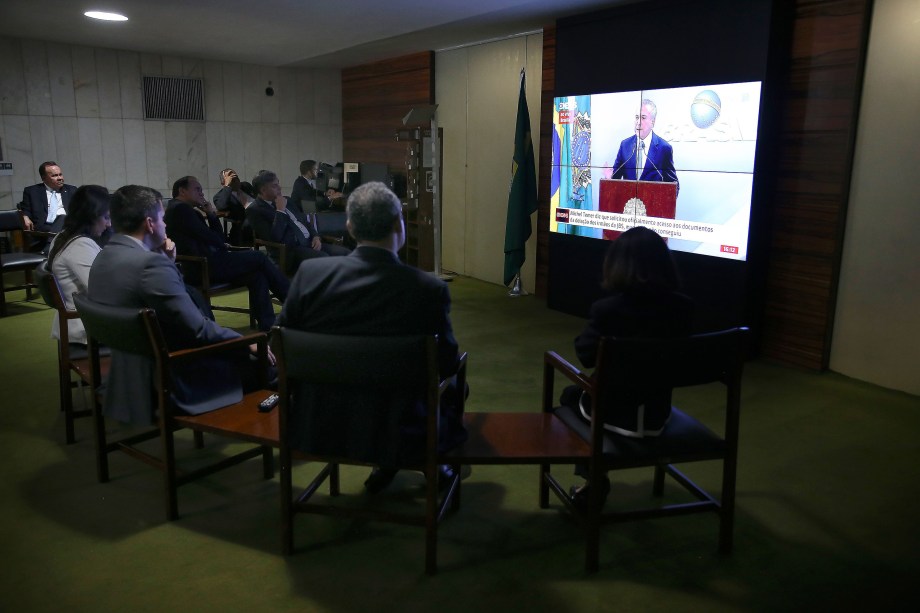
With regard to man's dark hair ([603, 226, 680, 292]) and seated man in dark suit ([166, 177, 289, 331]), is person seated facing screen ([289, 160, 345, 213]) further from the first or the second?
man's dark hair ([603, 226, 680, 292])

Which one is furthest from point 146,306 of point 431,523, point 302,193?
point 302,193

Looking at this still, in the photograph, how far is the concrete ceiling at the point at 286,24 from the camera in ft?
18.5

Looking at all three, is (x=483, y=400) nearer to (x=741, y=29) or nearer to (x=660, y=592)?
(x=660, y=592)

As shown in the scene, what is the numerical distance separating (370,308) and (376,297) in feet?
0.13

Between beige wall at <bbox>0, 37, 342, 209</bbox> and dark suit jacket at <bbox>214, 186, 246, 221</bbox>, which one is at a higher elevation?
beige wall at <bbox>0, 37, 342, 209</bbox>

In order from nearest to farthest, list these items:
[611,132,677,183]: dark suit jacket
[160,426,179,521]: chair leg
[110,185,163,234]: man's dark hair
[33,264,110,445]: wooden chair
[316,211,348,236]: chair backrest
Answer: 1. [160,426,179,521]: chair leg
2. [110,185,163,234]: man's dark hair
3. [33,264,110,445]: wooden chair
4. [611,132,677,183]: dark suit jacket
5. [316,211,348,236]: chair backrest

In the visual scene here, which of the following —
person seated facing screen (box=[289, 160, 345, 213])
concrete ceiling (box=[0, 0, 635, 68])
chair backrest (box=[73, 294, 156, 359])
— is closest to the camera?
chair backrest (box=[73, 294, 156, 359])

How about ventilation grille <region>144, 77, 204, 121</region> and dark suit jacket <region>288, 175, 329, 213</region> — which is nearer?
dark suit jacket <region>288, 175, 329, 213</region>

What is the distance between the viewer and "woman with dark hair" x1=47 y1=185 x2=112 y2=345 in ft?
11.2

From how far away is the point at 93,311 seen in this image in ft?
8.46

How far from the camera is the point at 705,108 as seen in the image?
4.80 m

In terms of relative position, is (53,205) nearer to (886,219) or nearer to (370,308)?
(370,308)

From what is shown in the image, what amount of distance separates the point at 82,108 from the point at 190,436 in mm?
6434

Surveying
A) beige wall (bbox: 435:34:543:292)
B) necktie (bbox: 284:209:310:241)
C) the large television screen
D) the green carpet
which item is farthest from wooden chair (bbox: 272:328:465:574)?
beige wall (bbox: 435:34:543:292)
